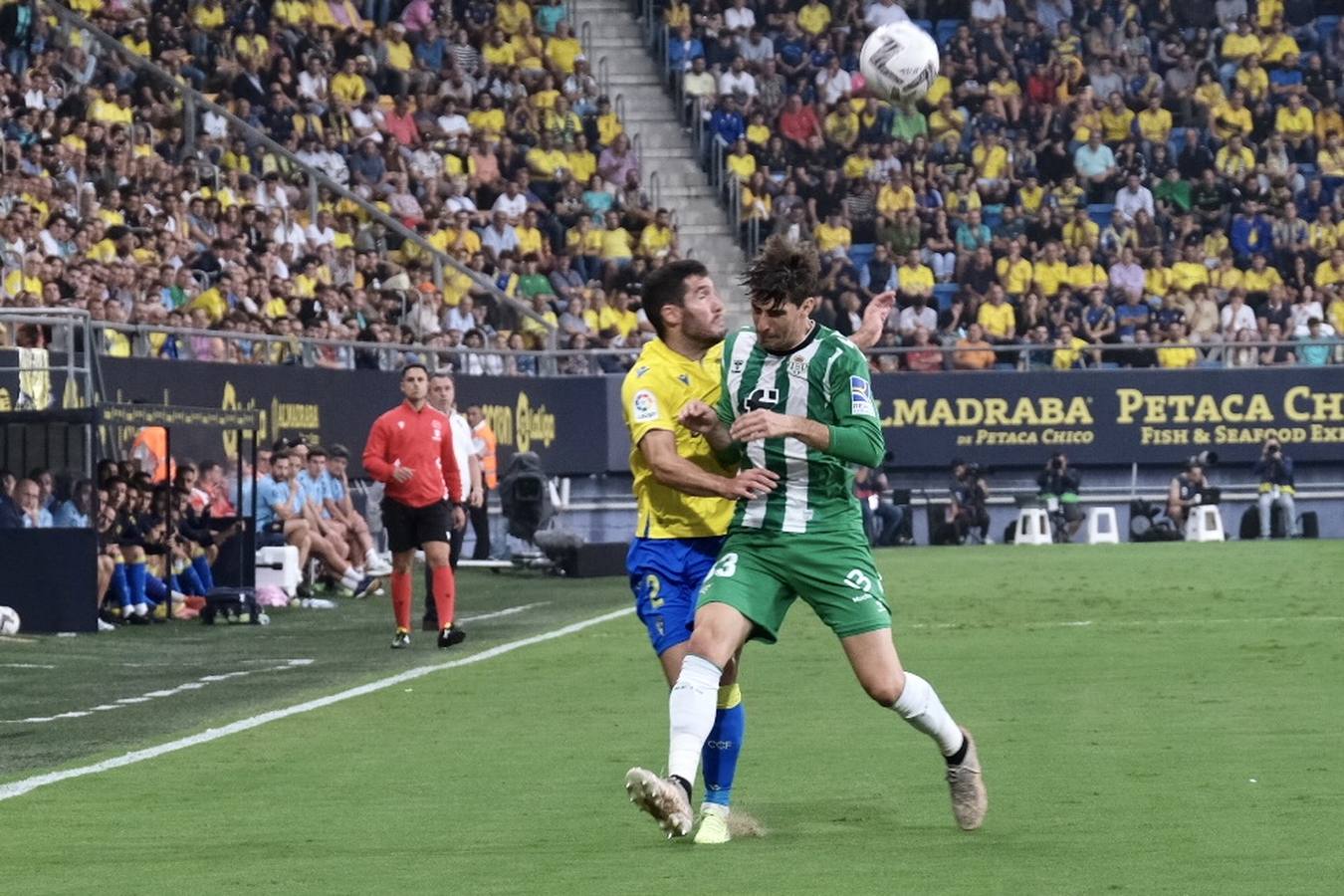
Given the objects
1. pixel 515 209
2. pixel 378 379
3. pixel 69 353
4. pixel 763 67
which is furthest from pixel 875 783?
pixel 763 67

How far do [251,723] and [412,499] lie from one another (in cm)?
545

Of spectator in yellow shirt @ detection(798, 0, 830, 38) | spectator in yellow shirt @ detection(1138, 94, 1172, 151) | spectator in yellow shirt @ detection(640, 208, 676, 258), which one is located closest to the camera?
spectator in yellow shirt @ detection(640, 208, 676, 258)

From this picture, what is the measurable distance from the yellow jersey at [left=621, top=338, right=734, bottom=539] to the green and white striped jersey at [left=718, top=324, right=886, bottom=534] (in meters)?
0.43

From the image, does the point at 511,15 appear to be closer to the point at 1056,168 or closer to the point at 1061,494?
the point at 1056,168

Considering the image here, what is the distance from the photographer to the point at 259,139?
99.0 ft

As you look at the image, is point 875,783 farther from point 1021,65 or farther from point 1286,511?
point 1021,65

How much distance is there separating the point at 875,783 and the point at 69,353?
13.1m

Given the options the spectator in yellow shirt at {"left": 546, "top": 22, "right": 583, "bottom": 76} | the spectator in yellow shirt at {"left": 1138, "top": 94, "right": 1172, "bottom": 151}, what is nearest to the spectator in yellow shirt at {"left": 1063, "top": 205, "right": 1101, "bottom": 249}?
the spectator in yellow shirt at {"left": 1138, "top": 94, "right": 1172, "bottom": 151}

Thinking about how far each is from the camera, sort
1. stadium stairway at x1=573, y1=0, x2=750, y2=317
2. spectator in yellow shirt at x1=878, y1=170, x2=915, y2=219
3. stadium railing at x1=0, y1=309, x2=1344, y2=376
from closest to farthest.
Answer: stadium railing at x1=0, y1=309, x2=1344, y2=376
spectator in yellow shirt at x1=878, y1=170, x2=915, y2=219
stadium stairway at x1=573, y1=0, x2=750, y2=317

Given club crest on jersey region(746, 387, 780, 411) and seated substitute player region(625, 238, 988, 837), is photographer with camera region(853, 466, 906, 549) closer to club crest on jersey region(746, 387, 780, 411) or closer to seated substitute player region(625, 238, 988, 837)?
seated substitute player region(625, 238, 988, 837)

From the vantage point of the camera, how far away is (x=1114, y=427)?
1411 inches

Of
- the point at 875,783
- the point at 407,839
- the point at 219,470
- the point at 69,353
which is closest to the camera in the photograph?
the point at 407,839

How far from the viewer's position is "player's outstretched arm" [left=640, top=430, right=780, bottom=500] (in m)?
7.55

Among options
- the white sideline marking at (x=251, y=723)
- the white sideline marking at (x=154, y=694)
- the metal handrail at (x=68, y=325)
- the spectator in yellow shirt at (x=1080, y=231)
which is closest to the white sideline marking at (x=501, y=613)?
the white sideline marking at (x=251, y=723)
